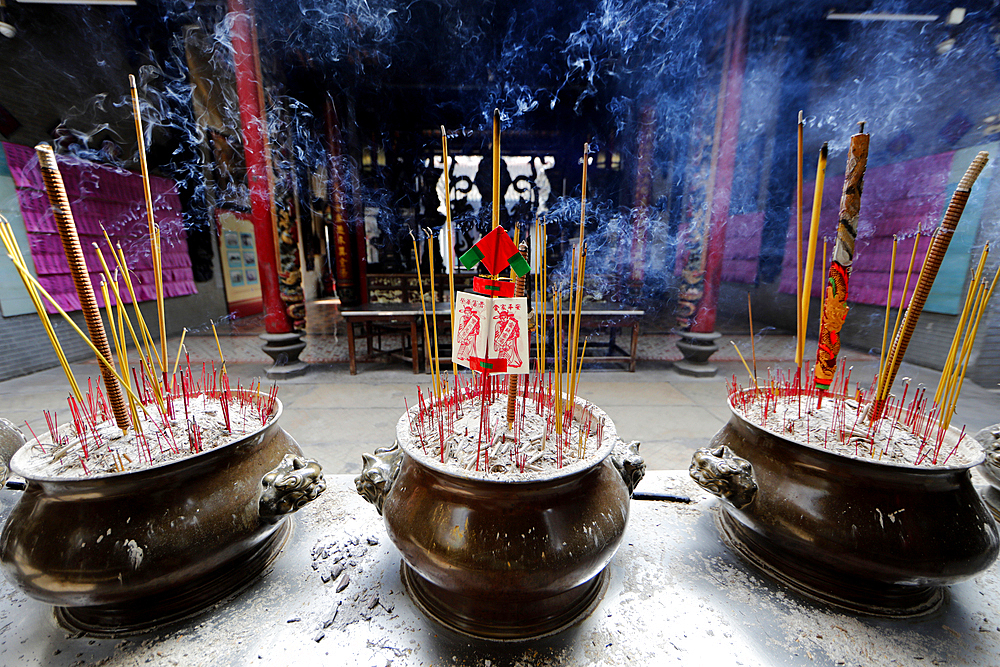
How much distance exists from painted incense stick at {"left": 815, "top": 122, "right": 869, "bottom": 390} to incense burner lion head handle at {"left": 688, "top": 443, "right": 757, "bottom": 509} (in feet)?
1.90

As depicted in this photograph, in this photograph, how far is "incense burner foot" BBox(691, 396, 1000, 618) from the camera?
0.93 meters

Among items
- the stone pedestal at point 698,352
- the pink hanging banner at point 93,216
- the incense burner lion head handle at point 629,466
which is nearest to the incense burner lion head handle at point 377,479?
the incense burner lion head handle at point 629,466

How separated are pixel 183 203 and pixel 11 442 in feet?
A: 14.2

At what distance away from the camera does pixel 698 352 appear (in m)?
→ 4.12

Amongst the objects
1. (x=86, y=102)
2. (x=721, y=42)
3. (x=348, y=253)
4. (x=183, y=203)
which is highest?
(x=721, y=42)

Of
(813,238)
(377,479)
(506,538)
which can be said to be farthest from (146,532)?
(813,238)

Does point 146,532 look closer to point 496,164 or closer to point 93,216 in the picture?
point 496,164

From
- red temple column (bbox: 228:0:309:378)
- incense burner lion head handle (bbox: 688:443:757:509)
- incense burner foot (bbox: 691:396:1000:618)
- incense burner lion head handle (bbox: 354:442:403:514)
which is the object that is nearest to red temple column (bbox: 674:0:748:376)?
incense burner foot (bbox: 691:396:1000:618)

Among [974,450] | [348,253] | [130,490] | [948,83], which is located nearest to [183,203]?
[348,253]

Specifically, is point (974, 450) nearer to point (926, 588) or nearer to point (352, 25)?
point (926, 588)

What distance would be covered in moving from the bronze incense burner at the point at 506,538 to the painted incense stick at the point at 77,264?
87cm

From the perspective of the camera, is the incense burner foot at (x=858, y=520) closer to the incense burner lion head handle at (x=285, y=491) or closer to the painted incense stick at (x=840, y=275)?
the painted incense stick at (x=840, y=275)

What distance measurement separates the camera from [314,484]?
1.10m

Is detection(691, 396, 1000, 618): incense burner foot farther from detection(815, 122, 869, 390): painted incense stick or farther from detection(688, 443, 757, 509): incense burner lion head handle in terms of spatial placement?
detection(815, 122, 869, 390): painted incense stick
